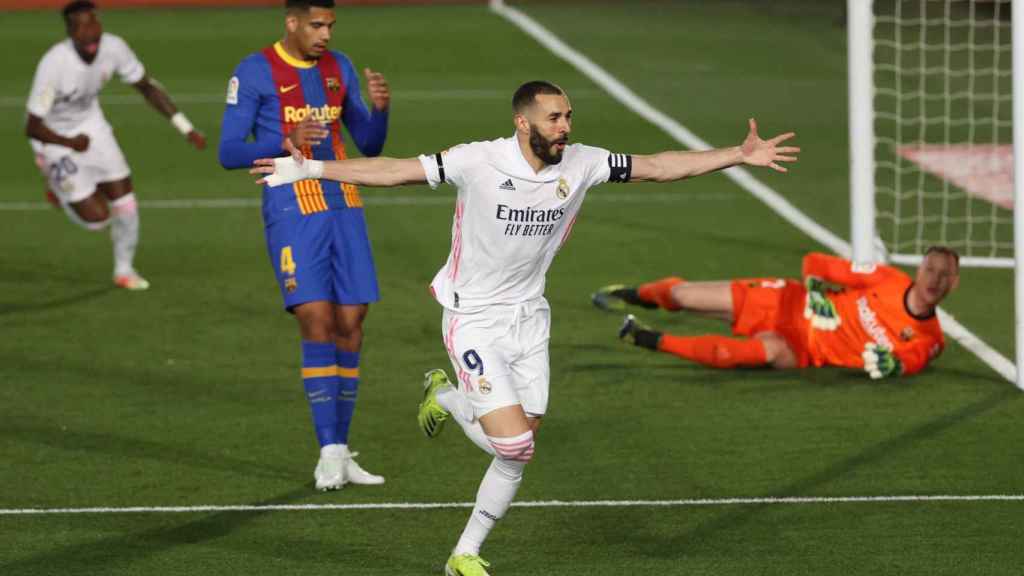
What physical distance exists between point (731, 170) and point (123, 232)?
6.59 m

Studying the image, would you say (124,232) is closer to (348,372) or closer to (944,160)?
(348,372)

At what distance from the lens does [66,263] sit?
13.7m

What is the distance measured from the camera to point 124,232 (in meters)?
12.8

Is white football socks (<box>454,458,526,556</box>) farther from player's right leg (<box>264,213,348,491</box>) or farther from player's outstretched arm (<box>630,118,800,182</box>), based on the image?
player's right leg (<box>264,213,348,491</box>)

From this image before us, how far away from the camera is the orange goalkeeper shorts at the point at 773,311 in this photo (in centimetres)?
1050

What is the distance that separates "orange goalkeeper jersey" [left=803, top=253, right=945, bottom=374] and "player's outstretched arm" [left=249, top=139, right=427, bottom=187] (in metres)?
3.97

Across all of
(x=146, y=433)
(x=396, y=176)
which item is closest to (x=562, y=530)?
(x=396, y=176)

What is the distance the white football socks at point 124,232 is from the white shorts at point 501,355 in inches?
232

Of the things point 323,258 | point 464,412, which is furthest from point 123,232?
point 464,412

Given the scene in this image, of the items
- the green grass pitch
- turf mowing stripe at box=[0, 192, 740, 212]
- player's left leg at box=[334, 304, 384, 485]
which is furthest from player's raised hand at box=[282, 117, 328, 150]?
turf mowing stripe at box=[0, 192, 740, 212]

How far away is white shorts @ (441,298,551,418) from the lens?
722 cm

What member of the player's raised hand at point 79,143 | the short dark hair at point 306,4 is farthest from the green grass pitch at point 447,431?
the short dark hair at point 306,4

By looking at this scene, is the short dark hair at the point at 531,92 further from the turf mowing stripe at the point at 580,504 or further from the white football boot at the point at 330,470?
the white football boot at the point at 330,470

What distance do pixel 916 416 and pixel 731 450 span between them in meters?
1.20
